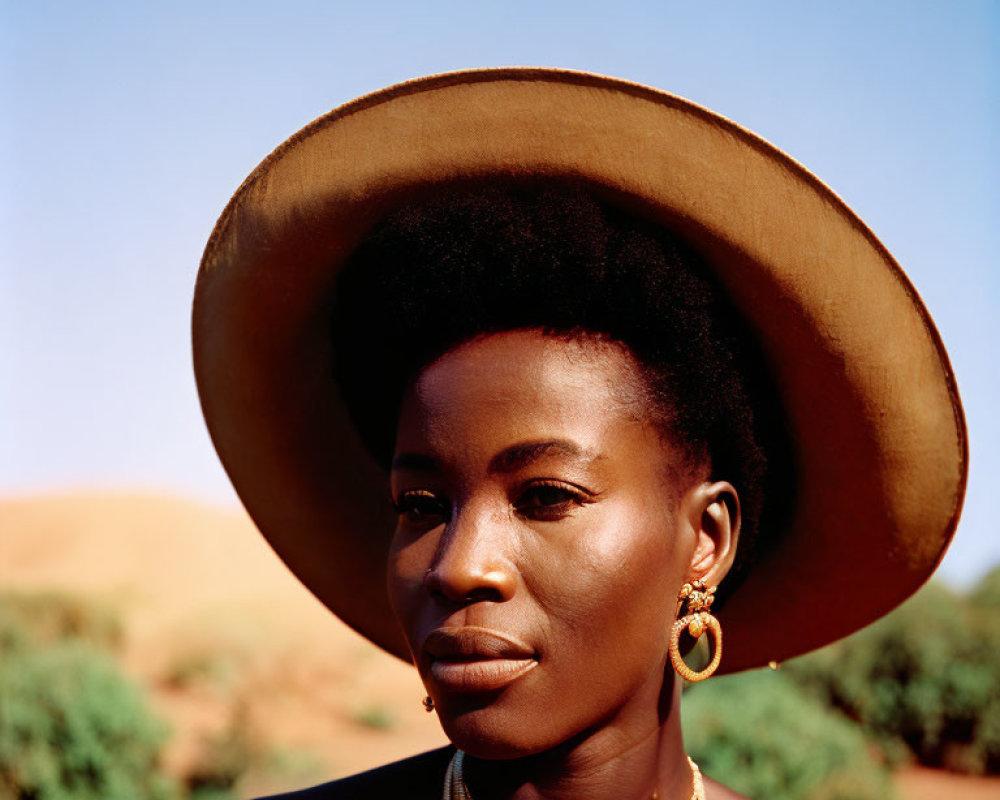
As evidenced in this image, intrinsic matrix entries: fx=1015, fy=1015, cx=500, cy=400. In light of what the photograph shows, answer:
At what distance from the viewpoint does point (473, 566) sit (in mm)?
1816

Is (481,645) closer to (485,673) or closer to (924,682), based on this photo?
(485,673)

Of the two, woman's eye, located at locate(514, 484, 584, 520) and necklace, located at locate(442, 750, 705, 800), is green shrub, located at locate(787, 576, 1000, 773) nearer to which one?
necklace, located at locate(442, 750, 705, 800)

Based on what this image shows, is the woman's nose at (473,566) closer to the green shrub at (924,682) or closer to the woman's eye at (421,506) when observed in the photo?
the woman's eye at (421,506)

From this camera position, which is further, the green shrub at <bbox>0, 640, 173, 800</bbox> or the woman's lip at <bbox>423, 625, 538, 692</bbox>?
the green shrub at <bbox>0, 640, 173, 800</bbox>

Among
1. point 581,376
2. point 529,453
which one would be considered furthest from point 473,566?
point 581,376

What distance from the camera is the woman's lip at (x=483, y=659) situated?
1.82 m

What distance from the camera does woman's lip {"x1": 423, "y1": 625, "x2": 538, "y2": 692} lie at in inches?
71.6

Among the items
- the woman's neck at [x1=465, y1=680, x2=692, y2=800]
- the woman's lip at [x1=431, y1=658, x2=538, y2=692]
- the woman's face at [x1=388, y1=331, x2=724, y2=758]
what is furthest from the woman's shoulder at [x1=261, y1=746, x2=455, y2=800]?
the woman's lip at [x1=431, y1=658, x2=538, y2=692]

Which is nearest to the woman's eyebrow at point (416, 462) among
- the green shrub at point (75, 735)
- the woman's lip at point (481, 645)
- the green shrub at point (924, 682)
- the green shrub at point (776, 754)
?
the woman's lip at point (481, 645)

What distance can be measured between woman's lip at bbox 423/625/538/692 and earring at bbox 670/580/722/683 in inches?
14.0

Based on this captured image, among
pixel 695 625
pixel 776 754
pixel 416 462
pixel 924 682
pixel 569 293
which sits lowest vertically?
pixel 776 754

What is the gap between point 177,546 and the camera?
47969mm

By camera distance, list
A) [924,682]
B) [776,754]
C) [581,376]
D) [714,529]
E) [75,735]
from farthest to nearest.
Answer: [924,682] → [75,735] → [776,754] → [714,529] → [581,376]

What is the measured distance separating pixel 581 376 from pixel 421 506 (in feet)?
1.36
